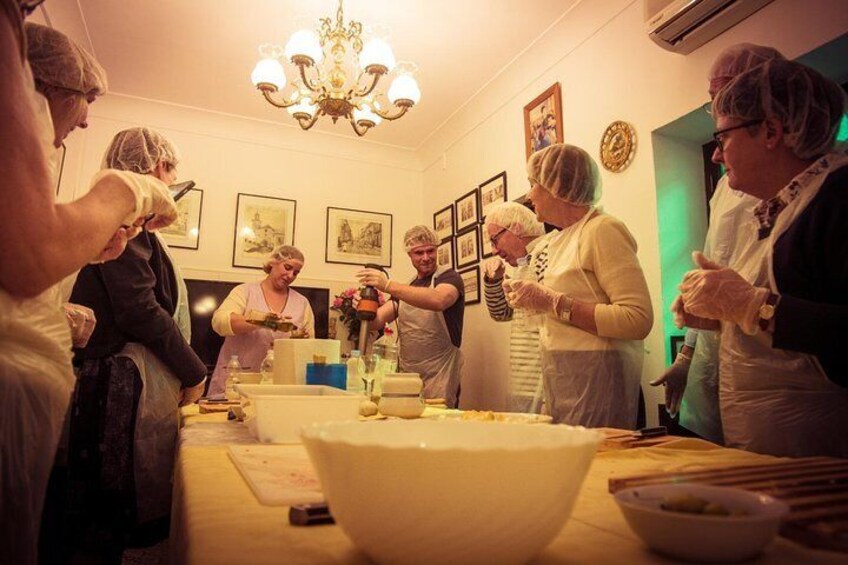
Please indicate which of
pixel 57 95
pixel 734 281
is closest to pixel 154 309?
pixel 57 95

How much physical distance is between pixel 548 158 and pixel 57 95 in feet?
5.50

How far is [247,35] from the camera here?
3605mm

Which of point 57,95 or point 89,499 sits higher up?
point 57,95

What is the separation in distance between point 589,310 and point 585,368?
0.80 feet

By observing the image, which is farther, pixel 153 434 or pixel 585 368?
pixel 585 368

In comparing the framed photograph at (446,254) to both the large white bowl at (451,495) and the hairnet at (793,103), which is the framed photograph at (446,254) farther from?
the large white bowl at (451,495)

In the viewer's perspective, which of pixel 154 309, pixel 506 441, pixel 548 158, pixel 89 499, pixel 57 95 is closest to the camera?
pixel 506 441

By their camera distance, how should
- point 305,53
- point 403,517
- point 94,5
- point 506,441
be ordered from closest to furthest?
point 403,517 < point 506,441 < point 305,53 < point 94,5

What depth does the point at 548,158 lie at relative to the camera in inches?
84.9

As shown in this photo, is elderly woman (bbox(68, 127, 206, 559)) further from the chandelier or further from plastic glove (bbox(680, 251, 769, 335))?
plastic glove (bbox(680, 251, 769, 335))

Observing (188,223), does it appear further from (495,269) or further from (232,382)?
(495,269)

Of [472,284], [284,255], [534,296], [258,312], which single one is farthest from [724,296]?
[472,284]

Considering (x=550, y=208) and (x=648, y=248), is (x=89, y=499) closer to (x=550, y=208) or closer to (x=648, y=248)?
(x=550, y=208)

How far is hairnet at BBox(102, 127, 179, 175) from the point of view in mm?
1923
